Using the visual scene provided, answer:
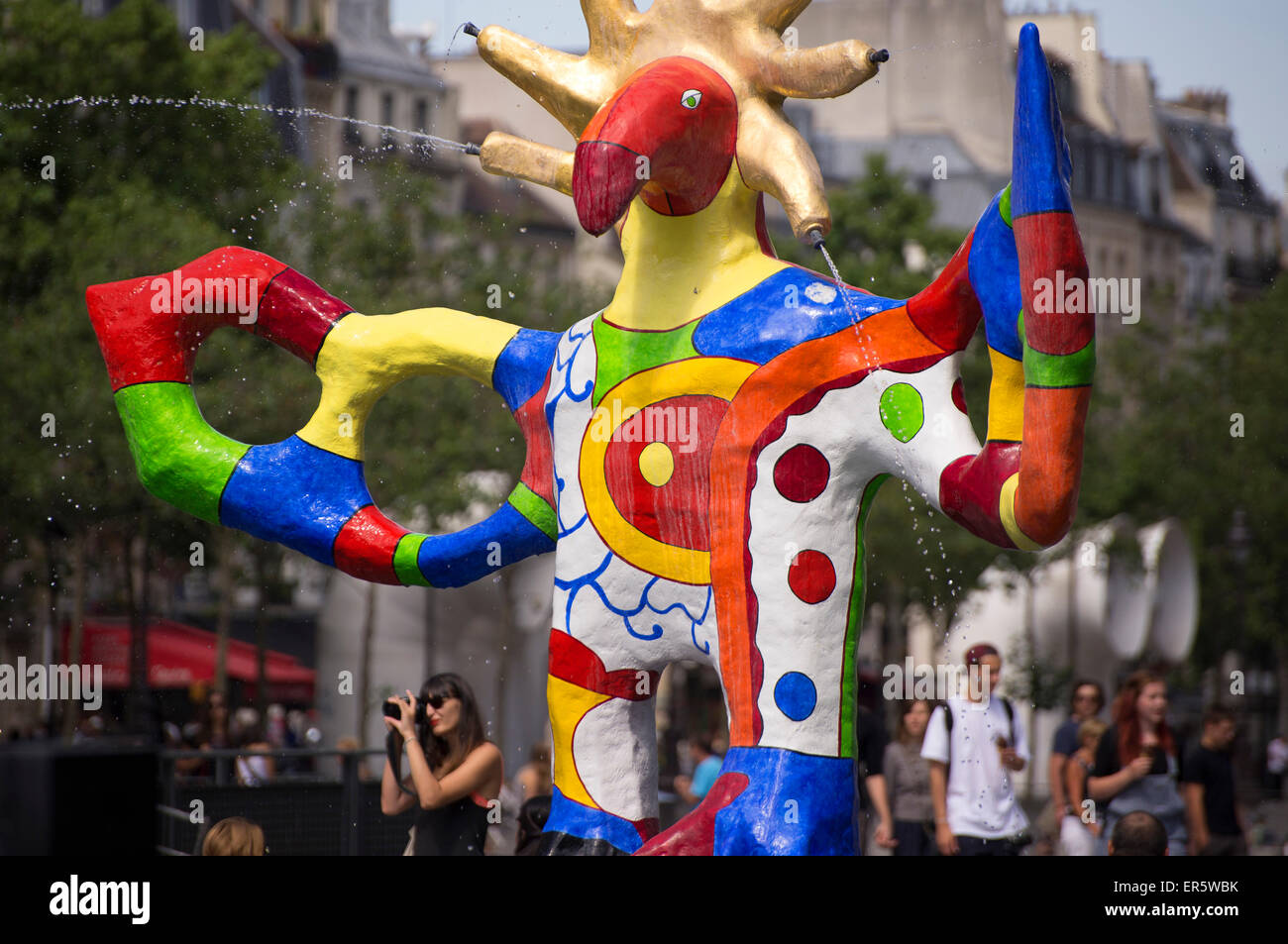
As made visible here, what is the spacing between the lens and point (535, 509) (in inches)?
222

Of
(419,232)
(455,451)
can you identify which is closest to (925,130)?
(419,232)

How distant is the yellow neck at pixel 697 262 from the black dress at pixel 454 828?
182cm

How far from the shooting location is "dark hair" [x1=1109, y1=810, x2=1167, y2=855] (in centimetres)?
501

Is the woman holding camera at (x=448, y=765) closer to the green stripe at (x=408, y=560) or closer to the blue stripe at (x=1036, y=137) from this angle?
the green stripe at (x=408, y=560)

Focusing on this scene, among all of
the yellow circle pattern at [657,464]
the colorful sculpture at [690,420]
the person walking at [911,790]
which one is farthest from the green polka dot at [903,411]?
the person walking at [911,790]

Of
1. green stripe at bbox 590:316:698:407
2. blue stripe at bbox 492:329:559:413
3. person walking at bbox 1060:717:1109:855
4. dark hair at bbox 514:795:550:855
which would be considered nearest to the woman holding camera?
dark hair at bbox 514:795:550:855

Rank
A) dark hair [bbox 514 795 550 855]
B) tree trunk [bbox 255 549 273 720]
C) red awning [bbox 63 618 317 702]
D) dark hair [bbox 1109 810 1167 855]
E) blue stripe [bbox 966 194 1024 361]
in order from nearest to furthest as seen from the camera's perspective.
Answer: blue stripe [bbox 966 194 1024 361] < dark hair [bbox 1109 810 1167 855] < dark hair [bbox 514 795 550 855] < tree trunk [bbox 255 549 273 720] < red awning [bbox 63 618 317 702]

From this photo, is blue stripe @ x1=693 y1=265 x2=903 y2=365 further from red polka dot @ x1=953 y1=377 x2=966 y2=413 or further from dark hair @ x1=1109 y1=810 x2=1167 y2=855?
dark hair @ x1=1109 y1=810 x2=1167 y2=855

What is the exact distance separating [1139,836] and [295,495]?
2860mm

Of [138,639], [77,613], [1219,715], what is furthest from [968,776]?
[77,613]

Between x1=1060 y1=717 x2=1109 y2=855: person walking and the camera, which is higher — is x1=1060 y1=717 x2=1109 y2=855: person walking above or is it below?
below

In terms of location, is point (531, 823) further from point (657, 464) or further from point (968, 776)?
point (968, 776)

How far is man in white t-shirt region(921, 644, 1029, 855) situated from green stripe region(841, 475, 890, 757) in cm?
230

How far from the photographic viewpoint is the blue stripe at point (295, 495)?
5.65 meters
